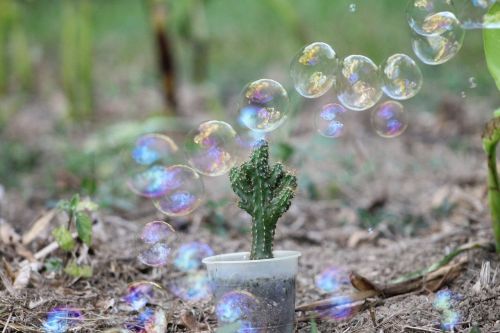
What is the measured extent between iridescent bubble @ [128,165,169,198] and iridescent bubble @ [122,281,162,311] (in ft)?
1.14

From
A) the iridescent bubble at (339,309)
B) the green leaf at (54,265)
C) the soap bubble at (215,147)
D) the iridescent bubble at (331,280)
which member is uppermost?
the soap bubble at (215,147)

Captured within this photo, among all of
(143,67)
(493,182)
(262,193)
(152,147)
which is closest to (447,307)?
(493,182)

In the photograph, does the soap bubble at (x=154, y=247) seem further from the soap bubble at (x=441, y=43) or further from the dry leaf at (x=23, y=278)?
the soap bubble at (x=441, y=43)

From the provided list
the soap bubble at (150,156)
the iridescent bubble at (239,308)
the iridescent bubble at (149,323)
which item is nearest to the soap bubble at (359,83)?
the soap bubble at (150,156)

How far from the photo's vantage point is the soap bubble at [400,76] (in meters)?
2.69

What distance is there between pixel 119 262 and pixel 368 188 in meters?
2.10

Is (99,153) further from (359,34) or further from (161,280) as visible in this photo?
(359,34)

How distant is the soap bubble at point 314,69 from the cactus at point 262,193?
464 mm

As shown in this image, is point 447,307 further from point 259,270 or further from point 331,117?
point 331,117

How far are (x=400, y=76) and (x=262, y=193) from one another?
84 cm

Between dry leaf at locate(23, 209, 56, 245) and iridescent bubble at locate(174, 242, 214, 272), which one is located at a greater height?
dry leaf at locate(23, 209, 56, 245)

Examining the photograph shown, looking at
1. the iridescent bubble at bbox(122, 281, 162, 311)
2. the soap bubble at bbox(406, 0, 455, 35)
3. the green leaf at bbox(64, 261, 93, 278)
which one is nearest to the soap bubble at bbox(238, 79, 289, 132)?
the soap bubble at bbox(406, 0, 455, 35)

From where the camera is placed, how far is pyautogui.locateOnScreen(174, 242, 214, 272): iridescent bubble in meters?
2.97

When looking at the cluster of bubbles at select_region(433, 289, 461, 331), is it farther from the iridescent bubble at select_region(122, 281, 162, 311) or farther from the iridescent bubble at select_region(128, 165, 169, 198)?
the iridescent bubble at select_region(128, 165, 169, 198)
